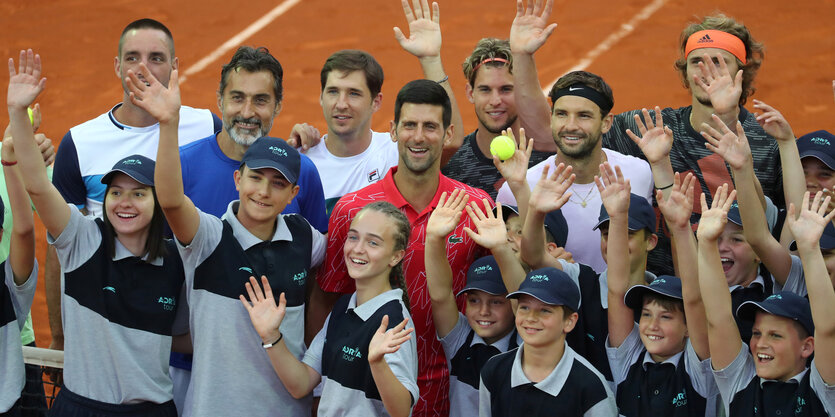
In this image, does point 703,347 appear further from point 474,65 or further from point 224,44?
point 224,44

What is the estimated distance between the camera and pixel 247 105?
616 cm

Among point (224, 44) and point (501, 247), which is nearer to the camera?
point (501, 247)

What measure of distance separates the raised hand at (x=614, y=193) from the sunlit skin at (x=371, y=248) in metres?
1.11

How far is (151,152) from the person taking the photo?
6496 millimetres

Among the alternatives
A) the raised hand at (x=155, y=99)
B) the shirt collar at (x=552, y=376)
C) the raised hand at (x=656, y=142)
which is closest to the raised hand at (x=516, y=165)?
the raised hand at (x=656, y=142)

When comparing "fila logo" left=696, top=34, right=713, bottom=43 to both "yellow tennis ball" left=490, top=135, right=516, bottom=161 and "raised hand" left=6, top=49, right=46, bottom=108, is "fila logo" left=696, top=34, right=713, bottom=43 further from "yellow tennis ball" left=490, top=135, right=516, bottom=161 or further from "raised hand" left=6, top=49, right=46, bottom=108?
"raised hand" left=6, top=49, right=46, bottom=108

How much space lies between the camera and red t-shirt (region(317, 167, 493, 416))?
18.6ft

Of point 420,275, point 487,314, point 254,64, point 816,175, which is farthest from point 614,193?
A: point 254,64

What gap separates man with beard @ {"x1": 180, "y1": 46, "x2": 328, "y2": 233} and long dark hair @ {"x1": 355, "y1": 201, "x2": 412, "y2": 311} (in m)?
0.60

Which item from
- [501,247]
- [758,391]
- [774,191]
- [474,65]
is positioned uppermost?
[474,65]

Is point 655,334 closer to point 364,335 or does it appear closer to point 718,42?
point 364,335

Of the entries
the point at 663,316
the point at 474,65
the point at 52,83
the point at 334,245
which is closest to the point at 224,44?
the point at 52,83

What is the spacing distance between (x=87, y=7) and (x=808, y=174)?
35.7ft

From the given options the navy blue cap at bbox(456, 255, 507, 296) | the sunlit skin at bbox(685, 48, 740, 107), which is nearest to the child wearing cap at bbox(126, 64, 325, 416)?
the navy blue cap at bbox(456, 255, 507, 296)
